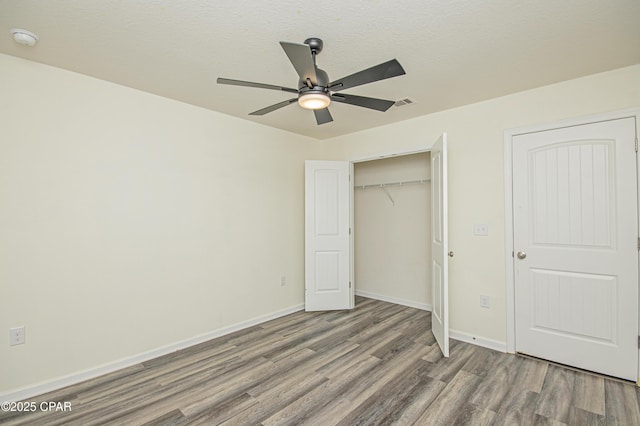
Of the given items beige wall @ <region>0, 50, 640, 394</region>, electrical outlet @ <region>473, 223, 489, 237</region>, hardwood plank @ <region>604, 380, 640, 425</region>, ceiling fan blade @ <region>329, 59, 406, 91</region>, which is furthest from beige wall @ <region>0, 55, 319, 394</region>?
hardwood plank @ <region>604, 380, 640, 425</region>

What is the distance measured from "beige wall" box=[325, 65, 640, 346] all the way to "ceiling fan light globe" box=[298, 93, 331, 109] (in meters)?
1.99

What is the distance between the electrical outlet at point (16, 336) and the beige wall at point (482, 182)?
3.83 metres

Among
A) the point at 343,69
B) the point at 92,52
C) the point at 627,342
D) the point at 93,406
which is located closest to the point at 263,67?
the point at 343,69

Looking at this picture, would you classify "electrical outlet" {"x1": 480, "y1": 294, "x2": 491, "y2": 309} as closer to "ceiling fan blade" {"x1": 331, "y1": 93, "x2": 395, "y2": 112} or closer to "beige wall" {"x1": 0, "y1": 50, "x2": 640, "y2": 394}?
"beige wall" {"x1": 0, "y1": 50, "x2": 640, "y2": 394}

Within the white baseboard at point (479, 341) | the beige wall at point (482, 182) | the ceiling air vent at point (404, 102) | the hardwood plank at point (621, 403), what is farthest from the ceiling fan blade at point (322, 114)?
the hardwood plank at point (621, 403)

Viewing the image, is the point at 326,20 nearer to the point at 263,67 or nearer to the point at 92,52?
the point at 263,67

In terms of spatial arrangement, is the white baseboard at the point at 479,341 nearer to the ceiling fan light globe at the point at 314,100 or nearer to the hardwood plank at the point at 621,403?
the hardwood plank at the point at 621,403

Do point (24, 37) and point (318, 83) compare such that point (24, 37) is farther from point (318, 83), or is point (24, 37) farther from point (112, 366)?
point (112, 366)

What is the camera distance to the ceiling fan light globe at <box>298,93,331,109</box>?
192 centimetres

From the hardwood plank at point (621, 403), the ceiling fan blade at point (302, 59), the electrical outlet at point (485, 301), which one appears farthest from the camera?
the electrical outlet at point (485, 301)

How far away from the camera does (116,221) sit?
2.69 metres

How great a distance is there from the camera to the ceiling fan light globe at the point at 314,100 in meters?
1.92

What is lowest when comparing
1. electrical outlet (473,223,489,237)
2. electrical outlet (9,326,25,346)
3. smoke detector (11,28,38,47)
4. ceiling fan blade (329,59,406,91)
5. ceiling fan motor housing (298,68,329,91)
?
electrical outlet (9,326,25,346)

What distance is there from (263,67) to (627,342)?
3638 millimetres
